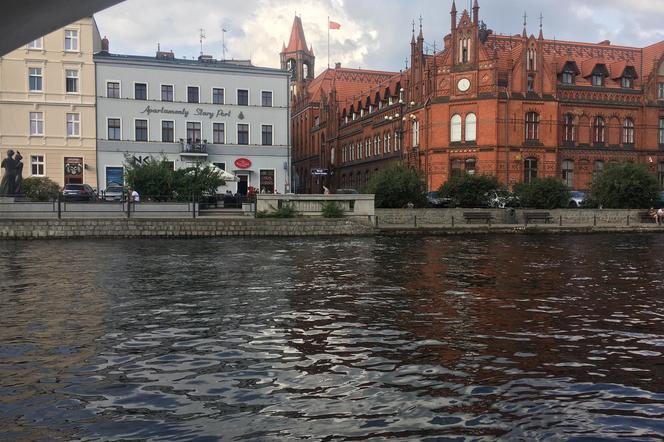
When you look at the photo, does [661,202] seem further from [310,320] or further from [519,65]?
[310,320]

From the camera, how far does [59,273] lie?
18156 mm

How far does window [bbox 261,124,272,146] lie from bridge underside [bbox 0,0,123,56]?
53.9m

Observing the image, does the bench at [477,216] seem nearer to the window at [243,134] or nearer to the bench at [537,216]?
the bench at [537,216]

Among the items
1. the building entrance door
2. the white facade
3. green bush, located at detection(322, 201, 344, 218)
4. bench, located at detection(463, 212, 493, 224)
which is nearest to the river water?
green bush, located at detection(322, 201, 344, 218)

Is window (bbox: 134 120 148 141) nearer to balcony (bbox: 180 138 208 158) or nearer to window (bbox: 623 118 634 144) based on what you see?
balcony (bbox: 180 138 208 158)

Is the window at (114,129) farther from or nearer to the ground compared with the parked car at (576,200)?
farther from the ground

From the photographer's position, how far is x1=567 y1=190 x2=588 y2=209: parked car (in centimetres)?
4811

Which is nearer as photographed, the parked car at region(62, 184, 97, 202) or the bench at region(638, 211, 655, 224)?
the parked car at region(62, 184, 97, 202)

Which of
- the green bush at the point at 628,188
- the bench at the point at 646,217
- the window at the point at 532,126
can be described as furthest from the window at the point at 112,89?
the bench at the point at 646,217

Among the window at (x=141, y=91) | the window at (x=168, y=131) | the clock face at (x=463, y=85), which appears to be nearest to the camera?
the window at (x=141, y=91)

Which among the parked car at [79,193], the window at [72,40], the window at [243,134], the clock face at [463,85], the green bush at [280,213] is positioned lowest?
the green bush at [280,213]

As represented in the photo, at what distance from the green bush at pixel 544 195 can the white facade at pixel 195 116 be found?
24.9 meters

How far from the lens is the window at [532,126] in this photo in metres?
57.0

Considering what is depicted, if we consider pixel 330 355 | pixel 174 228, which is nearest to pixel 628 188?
pixel 174 228
